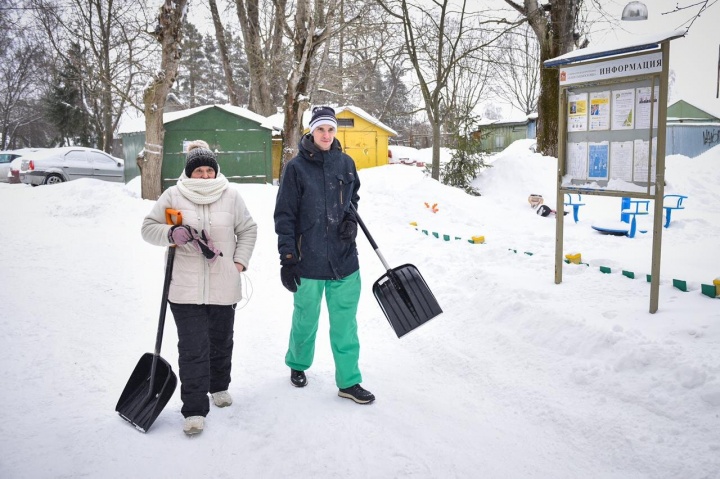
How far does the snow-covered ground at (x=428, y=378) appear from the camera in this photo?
3057 millimetres

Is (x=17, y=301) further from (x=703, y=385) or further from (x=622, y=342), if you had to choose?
(x=703, y=385)

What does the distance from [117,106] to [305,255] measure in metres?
34.5

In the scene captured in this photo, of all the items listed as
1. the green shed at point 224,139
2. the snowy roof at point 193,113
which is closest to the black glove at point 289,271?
the green shed at point 224,139

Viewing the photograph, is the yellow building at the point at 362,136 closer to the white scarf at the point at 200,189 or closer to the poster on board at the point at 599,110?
the poster on board at the point at 599,110

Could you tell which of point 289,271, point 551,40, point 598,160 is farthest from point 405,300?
point 551,40

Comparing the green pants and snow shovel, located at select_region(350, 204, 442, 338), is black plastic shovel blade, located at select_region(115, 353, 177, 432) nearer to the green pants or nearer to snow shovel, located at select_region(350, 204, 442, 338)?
the green pants

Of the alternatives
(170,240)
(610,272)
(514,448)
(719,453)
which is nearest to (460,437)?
(514,448)

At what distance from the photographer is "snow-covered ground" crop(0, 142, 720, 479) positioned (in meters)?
3.06

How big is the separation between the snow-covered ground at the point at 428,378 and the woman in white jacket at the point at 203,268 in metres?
0.27

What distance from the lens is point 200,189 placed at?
3.57 m

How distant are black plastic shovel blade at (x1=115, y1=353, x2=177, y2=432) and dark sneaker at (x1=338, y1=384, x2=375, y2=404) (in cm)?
114

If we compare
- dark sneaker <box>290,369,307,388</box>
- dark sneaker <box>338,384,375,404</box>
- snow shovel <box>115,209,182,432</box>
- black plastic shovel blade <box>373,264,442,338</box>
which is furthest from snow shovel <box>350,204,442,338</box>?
snow shovel <box>115,209,182,432</box>

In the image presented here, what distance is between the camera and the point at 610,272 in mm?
5789

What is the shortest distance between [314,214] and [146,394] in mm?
1577
